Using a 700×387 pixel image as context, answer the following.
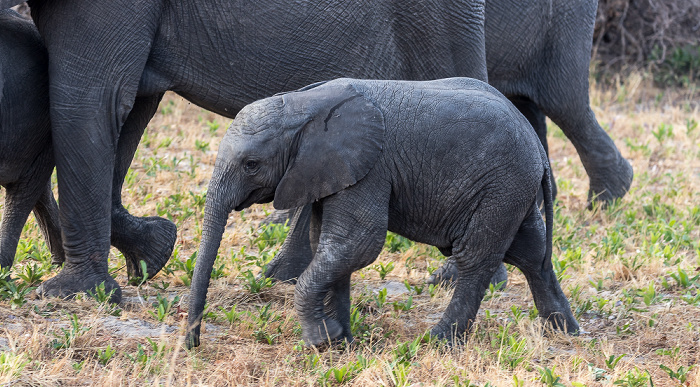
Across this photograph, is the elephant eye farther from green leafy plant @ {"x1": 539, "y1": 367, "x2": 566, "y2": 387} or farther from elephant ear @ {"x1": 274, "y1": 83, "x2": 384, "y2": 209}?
green leafy plant @ {"x1": 539, "y1": 367, "x2": 566, "y2": 387}

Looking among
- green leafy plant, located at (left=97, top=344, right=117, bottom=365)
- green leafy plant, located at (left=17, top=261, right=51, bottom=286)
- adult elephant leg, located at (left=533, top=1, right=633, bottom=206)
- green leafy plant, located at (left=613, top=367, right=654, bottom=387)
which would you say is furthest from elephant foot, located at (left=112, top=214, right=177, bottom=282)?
adult elephant leg, located at (left=533, top=1, right=633, bottom=206)

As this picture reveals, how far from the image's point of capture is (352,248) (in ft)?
12.6

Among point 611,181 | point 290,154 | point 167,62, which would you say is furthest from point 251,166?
point 611,181

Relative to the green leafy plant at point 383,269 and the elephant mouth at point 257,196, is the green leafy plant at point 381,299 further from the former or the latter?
the elephant mouth at point 257,196

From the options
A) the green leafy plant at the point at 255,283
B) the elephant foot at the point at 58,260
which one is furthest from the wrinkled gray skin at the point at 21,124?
the green leafy plant at the point at 255,283

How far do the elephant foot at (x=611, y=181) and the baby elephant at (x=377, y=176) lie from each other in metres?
2.90

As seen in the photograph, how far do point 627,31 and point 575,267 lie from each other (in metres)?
6.95

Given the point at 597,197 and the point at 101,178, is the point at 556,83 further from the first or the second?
the point at 101,178

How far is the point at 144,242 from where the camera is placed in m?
4.88

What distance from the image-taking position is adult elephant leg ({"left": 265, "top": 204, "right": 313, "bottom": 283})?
5.10 meters

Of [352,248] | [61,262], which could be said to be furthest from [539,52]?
[61,262]

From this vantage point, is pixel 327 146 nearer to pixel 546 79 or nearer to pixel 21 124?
pixel 21 124

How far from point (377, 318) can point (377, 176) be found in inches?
35.3

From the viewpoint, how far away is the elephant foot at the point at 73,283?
14.8 feet
